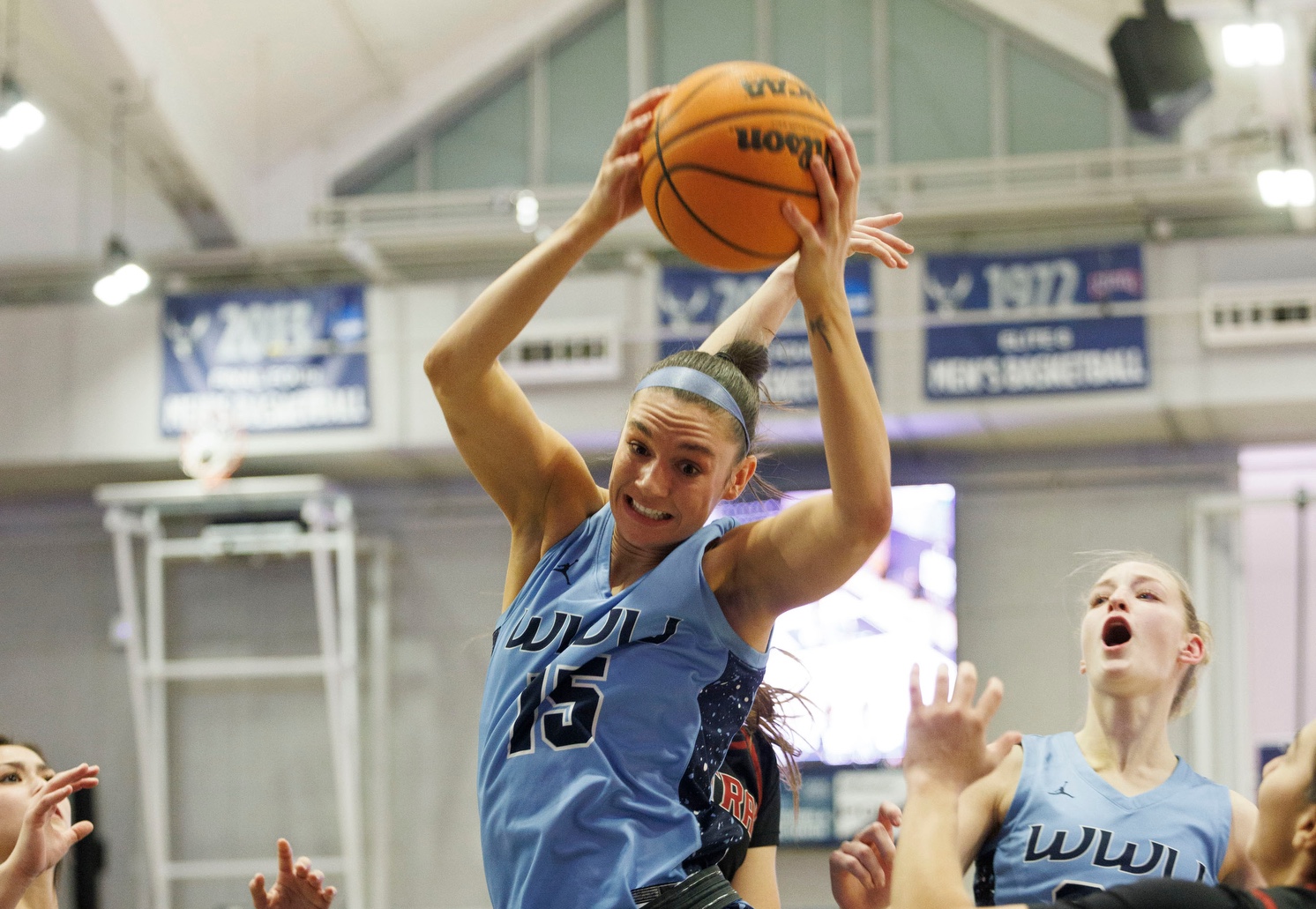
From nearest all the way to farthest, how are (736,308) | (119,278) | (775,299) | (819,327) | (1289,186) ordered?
(819,327)
(775,299)
(1289,186)
(119,278)
(736,308)

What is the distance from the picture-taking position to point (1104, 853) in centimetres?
287

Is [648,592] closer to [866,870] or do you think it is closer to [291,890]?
[866,870]

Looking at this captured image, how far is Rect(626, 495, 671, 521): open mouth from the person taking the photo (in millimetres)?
2326

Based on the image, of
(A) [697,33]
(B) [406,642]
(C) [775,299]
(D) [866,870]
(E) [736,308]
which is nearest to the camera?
(D) [866,870]

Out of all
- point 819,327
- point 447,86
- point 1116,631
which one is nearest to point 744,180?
point 819,327

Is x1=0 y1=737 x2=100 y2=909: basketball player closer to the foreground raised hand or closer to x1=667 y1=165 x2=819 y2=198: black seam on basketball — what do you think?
the foreground raised hand

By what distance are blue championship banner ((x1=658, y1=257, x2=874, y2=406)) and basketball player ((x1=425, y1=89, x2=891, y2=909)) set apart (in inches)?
232

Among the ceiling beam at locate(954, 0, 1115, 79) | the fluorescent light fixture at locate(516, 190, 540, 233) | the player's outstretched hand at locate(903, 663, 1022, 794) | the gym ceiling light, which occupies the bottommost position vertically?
the player's outstretched hand at locate(903, 663, 1022, 794)

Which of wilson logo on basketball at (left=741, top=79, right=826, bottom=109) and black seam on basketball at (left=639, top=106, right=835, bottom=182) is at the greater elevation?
wilson logo on basketball at (left=741, top=79, right=826, bottom=109)

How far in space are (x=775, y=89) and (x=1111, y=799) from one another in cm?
165

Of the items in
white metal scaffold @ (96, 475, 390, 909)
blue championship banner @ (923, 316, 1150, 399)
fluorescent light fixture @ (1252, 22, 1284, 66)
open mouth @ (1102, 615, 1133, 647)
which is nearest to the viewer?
open mouth @ (1102, 615, 1133, 647)

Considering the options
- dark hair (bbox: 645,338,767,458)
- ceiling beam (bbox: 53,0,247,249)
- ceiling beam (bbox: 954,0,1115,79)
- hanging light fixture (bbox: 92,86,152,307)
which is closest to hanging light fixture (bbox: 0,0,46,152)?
ceiling beam (bbox: 53,0,247,249)

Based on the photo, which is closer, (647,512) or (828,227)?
(828,227)

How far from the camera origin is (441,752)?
30.3 feet
